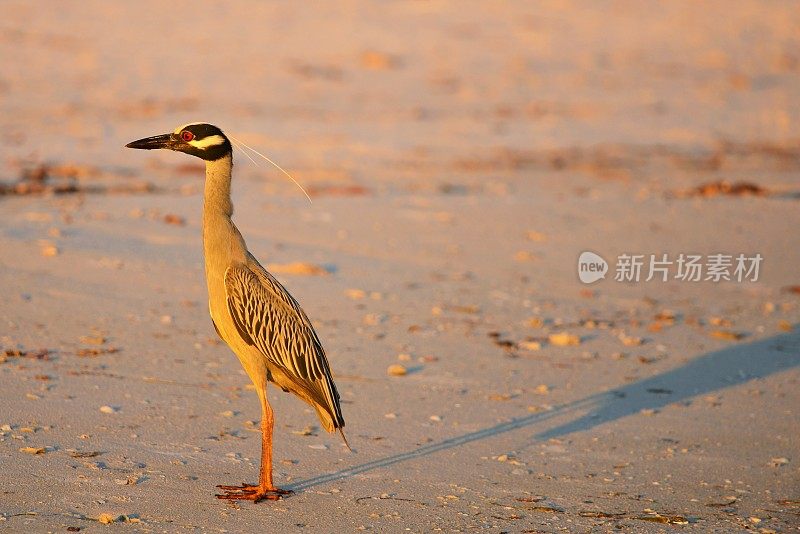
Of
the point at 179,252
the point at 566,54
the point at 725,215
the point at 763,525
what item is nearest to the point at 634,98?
the point at 566,54

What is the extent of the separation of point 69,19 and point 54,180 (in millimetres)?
13370

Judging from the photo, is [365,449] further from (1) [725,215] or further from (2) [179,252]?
(1) [725,215]

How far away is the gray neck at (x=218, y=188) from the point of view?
6.60m

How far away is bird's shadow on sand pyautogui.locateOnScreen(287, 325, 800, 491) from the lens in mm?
7176

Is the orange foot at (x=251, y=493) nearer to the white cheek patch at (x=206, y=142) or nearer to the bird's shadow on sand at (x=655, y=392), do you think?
the bird's shadow on sand at (x=655, y=392)

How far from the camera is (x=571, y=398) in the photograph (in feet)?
27.7

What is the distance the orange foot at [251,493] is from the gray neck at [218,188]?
5.13 feet
